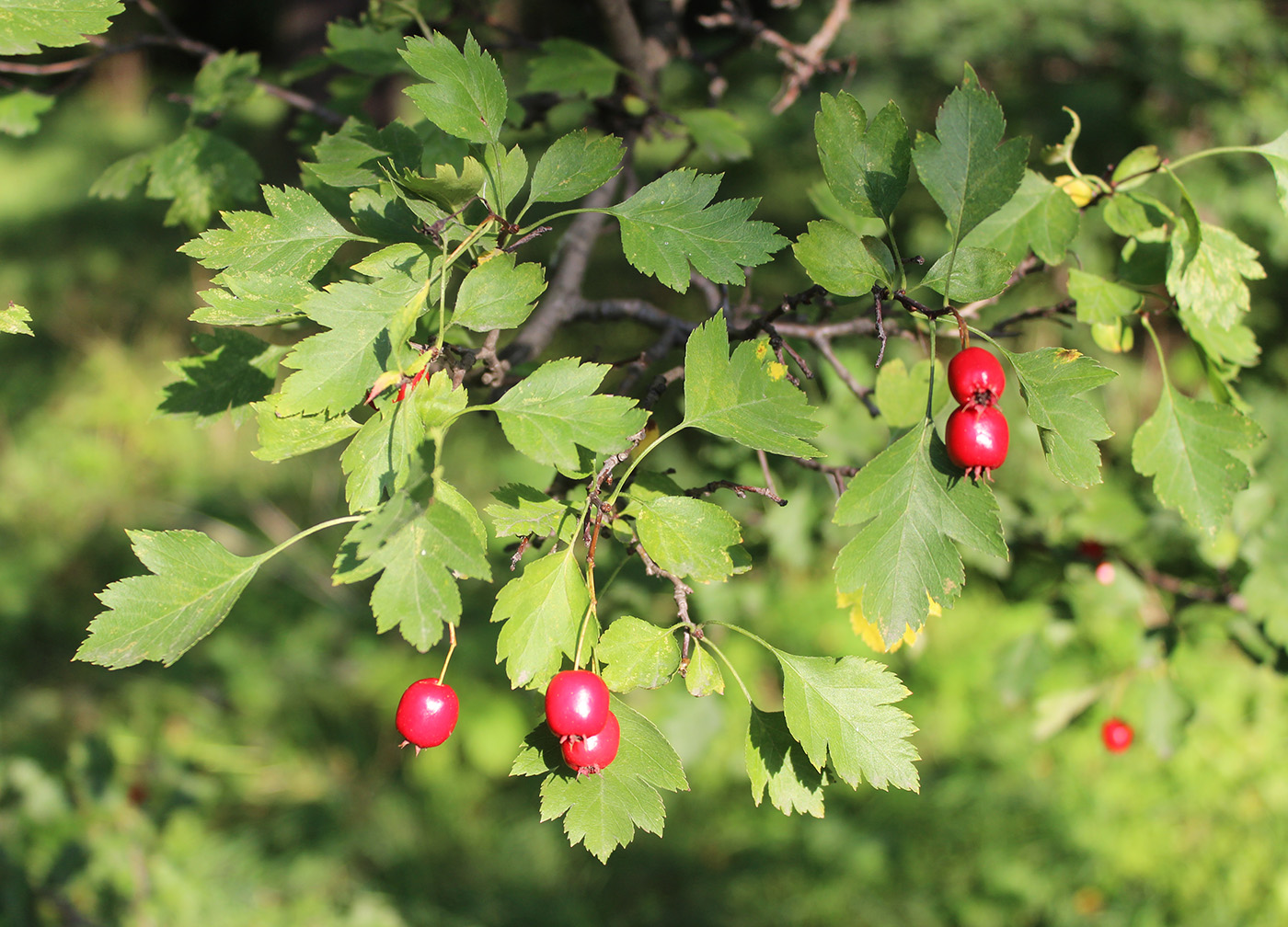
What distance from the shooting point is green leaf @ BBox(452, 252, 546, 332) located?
79 centimetres

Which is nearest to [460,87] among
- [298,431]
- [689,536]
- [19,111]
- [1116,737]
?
[298,431]

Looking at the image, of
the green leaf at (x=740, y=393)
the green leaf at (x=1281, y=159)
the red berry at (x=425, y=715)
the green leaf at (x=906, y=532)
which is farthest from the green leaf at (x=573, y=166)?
the green leaf at (x=1281, y=159)

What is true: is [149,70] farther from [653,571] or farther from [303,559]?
[653,571]

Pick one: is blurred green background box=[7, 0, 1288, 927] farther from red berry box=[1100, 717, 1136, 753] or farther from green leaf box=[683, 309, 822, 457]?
green leaf box=[683, 309, 822, 457]

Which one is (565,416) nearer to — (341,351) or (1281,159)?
(341,351)

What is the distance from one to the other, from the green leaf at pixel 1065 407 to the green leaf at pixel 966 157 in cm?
15

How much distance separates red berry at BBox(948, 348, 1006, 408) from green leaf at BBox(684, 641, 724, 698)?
1.15 ft

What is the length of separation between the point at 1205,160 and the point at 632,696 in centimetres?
312

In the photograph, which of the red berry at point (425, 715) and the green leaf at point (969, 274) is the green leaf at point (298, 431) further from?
the green leaf at point (969, 274)

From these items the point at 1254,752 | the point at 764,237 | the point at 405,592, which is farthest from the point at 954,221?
the point at 1254,752

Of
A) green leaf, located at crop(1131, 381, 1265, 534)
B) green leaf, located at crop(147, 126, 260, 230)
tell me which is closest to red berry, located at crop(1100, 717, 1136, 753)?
green leaf, located at crop(1131, 381, 1265, 534)

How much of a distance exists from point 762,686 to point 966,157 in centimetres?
265

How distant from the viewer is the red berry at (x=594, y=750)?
776mm

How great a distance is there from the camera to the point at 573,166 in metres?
0.86
